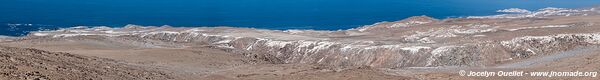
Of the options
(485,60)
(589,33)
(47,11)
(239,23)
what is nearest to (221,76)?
(485,60)

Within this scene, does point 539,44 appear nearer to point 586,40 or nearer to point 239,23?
point 586,40

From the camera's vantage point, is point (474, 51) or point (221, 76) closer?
point (221, 76)

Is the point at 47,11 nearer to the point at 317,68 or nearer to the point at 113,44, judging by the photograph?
the point at 113,44

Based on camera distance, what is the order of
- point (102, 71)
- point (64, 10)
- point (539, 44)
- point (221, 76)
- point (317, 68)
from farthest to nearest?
point (64, 10)
point (539, 44)
point (317, 68)
point (221, 76)
point (102, 71)

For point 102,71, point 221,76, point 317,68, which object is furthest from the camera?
point 317,68

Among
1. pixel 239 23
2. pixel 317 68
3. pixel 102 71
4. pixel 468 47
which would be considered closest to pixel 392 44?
pixel 468 47

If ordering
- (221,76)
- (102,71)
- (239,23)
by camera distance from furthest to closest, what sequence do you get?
(239,23) < (221,76) < (102,71)

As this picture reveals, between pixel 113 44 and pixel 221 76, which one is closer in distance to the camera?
pixel 221 76

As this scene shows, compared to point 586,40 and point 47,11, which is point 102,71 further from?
point 47,11

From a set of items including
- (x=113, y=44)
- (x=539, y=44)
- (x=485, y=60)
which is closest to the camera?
(x=485, y=60)
